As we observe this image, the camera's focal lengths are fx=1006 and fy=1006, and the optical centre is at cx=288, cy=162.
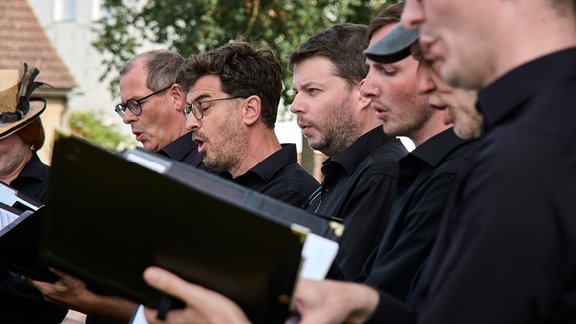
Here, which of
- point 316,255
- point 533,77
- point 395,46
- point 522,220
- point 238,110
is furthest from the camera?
point 238,110

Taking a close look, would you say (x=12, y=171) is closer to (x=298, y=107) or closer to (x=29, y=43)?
(x=298, y=107)

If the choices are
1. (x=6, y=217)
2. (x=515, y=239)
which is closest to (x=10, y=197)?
(x=6, y=217)

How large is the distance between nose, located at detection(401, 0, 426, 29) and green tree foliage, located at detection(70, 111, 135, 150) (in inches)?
1062

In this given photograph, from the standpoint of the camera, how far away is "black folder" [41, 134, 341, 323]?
2.18 metres

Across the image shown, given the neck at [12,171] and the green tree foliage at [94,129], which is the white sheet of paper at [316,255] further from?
the green tree foliage at [94,129]

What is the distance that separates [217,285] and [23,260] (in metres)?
2.33

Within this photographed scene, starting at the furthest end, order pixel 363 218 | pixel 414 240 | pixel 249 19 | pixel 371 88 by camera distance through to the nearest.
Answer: pixel 249 19, pixel 363 218, pixel 371 88, pixel 414 240

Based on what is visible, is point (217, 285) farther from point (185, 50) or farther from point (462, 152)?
point (185, 50)

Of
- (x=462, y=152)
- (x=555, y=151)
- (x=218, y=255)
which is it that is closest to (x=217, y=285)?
(x=218, y=255)

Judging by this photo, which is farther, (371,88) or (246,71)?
(246,71)

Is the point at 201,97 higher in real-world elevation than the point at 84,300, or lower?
higher

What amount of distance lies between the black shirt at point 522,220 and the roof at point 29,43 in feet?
77.4

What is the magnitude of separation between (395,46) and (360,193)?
46.8 inches

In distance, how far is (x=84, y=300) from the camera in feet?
13.2
